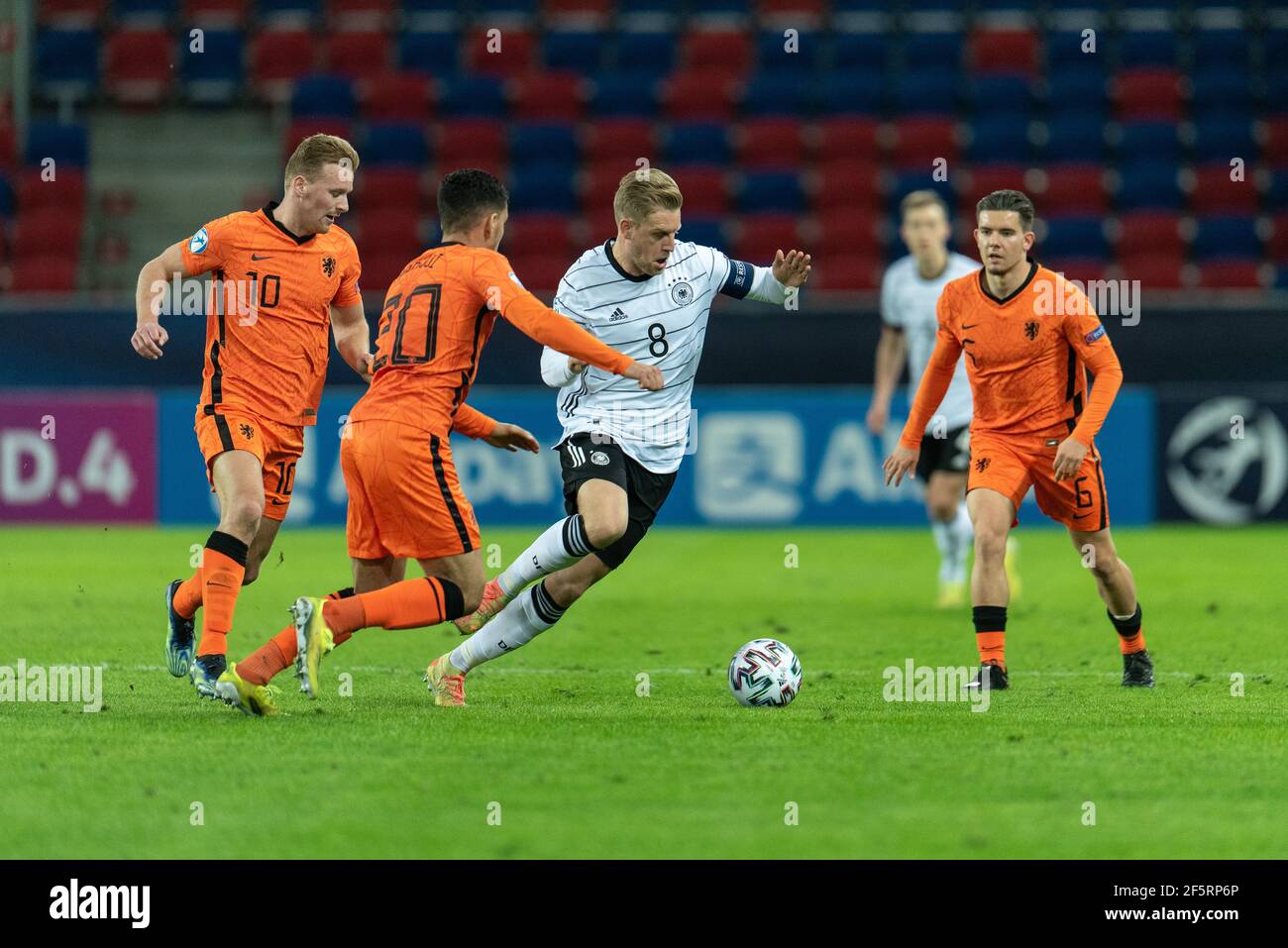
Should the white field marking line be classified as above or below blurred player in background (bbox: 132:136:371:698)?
below

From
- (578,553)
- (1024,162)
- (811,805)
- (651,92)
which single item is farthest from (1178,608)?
(651,92)

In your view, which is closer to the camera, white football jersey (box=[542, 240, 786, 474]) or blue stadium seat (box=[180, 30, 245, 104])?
white football jersey (box=[542, 240, 786, 474])

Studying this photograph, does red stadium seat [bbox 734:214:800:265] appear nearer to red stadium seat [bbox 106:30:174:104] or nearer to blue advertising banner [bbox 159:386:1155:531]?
blue advertising banner [bbox 159:386:1155:531]

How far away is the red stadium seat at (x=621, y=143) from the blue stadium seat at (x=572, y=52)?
53.3 inches

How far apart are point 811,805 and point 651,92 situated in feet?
56.2

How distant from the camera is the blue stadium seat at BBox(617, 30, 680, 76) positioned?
22.2 metres

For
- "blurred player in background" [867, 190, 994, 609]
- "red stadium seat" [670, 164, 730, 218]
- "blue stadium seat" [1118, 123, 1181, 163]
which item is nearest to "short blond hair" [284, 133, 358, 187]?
"blurred player in background" [867, 190, 994, 609]

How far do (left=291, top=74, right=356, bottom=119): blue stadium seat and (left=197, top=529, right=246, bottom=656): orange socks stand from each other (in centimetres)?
1511

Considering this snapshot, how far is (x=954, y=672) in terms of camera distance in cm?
814

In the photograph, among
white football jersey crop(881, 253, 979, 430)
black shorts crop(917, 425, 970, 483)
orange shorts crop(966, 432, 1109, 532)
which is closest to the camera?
orange shorts crop(966, 432, 1109, 532)

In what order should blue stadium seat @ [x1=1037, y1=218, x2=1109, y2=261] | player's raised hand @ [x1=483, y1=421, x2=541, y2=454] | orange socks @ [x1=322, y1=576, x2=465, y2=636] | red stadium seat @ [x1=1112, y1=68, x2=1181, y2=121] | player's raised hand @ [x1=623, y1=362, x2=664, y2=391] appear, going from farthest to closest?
1. red stadium seat @ [x1=1112, y1=68, x2=1181, y2=121]
2. blue stadium seat @ [x1=1037, y1=218, x2=1109, y2=261]
3. player's raised hand @ [x1=483, y1=421, x2=541, y2=454]
4. orange socks @ [x1=322, y1=576, x2=465, y2=636]
5. player's raised hand @ [x1=623, y1=362, x2=664, y2=391]

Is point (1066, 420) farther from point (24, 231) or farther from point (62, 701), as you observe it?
point (24, 231)

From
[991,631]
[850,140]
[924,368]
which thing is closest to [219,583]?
[991,631]

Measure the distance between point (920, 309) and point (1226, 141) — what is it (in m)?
10.7
